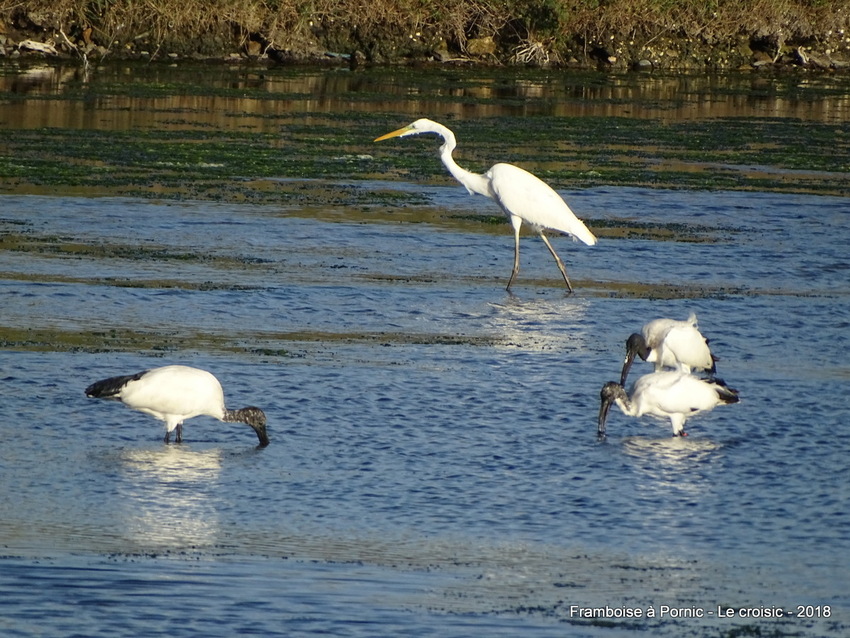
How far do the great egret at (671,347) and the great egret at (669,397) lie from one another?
0.70 metres

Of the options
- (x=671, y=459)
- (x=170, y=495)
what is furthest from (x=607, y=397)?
(x=170, y=495)

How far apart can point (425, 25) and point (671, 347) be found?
29962 mm

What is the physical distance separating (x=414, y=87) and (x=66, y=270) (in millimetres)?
19710

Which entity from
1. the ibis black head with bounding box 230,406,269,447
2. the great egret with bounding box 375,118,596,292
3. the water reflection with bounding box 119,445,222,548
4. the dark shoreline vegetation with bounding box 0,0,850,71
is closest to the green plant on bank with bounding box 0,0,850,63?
the dark shoreline vegetation with bounding box 0,0,850,71

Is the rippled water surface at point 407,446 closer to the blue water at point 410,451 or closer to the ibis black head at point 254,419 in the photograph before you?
the blue water at point 410,451

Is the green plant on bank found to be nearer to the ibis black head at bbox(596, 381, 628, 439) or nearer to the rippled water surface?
the rippled water surface

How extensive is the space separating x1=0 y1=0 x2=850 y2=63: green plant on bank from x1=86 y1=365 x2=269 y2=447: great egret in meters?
28.2

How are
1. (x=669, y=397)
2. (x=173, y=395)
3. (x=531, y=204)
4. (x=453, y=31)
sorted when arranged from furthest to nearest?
1. (x=453, y=31)
2. (x=531, y=204)
3. (x=669, y=397)
4. (x=173, y=395)

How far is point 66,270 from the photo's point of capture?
12852 mm

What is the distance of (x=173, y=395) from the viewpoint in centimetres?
806

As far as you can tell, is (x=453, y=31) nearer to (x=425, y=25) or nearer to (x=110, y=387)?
(x=425, y=25)

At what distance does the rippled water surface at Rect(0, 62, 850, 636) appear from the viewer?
6016 millimetres

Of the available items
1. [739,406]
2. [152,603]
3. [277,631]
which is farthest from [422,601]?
[739,406]

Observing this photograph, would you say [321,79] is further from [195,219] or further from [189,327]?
[189,327]
